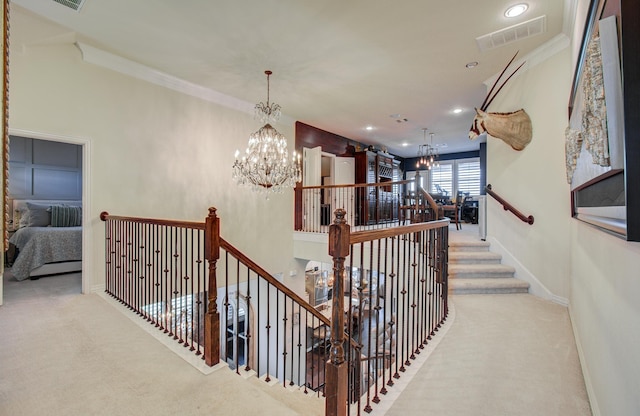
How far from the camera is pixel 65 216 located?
494cm

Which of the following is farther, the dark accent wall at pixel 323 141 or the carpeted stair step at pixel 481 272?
the dark accent wall at pixel 323 141

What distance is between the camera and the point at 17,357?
2109 mm

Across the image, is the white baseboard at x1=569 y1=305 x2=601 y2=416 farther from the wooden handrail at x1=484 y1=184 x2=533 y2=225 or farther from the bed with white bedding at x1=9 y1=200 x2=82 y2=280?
the bed with white bedding at x1=9 y1=200 x2=82 y2=280

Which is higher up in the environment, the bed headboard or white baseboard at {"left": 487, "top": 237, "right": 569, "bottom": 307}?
the bed headboard

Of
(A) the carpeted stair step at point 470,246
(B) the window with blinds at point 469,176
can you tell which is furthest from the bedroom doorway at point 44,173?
(B) the window with blinds at point 469,176

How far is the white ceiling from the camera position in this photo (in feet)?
9.16

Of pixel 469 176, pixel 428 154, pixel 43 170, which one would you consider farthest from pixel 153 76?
pixel 469 176

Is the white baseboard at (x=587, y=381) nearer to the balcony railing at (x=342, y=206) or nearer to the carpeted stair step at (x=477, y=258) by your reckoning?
the carpeted stair step at (x=477, y=258)

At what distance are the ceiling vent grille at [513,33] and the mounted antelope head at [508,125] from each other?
50 cm

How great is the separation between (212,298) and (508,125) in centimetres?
419

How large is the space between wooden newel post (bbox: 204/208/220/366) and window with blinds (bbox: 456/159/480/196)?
9718mm

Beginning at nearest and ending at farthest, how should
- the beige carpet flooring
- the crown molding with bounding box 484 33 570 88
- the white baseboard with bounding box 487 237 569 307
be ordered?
the beige carpet flooring → the crown molding with bounding box 484 33 570 88 → the white baseboard with bounding box 487 237 569 307

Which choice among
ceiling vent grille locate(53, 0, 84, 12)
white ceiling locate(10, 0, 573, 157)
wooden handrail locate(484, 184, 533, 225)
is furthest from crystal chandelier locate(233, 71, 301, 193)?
wooden handrail locate(484, 184, 533, 225)

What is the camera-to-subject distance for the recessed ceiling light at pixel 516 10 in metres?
2.76
